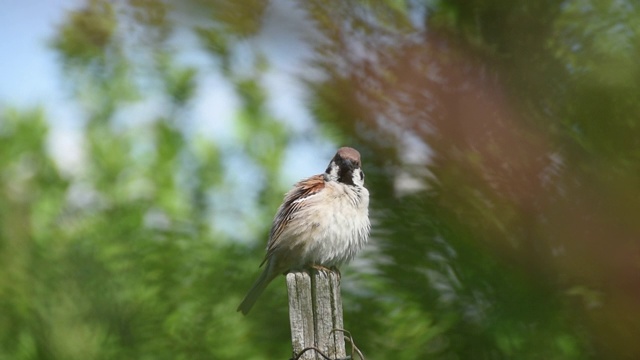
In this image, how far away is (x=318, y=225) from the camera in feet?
11.5

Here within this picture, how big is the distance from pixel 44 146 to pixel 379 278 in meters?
4.71

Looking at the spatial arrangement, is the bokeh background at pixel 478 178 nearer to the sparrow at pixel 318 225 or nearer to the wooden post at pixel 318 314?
the wooden post at pixel 318 314

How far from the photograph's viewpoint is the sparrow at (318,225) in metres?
3.40

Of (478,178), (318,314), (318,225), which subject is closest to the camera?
(478,178)

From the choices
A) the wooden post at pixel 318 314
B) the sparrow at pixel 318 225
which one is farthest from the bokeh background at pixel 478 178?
the sparrow at pixel 318 225

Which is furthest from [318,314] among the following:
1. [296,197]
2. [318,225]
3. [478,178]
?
[296,197]

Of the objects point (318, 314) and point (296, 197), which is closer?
point (318, 314)

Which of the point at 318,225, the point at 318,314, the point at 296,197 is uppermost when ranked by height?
the point at 296,197

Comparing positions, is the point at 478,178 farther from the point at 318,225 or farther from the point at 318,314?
the point at 318,225

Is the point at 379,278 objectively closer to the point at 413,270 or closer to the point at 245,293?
the point at 413,270

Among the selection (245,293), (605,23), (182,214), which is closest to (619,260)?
(605,23)

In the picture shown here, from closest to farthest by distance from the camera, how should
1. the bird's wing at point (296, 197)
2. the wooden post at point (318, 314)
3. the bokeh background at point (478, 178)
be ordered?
1. the bokeh background at point (478, 178)
2. the wooden post at point (318, 314)
3. the bird's wing at point (296, 197)

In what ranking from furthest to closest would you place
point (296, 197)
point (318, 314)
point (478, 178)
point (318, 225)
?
point (296, 197) → point (318, 225) → point (318, 314) → point (478, 178)

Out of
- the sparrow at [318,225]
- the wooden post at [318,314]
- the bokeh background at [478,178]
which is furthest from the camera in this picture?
the sparrow at [318,225]
